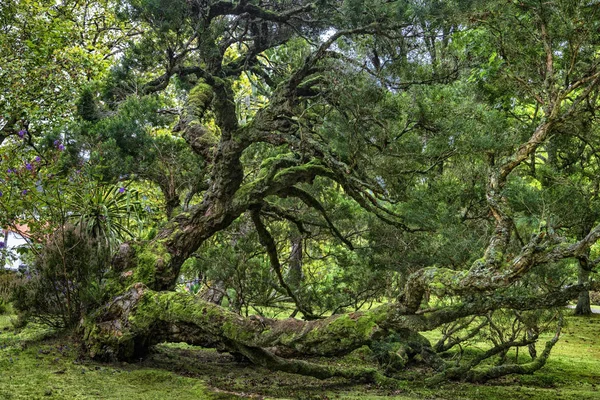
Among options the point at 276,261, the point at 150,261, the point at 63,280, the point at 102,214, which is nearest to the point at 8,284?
the point at 63,280

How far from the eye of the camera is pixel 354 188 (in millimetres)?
4969

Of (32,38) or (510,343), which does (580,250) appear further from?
(32,38)

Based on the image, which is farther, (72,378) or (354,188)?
(354,188)

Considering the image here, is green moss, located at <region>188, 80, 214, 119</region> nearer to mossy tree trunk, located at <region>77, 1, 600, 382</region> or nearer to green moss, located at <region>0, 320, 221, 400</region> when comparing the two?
mossy tree trunk, located at <region>77, 1, 600, 382</region>

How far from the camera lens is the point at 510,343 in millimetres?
4680

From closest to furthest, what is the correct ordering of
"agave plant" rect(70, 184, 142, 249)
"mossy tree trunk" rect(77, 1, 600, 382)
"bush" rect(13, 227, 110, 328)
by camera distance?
"mossy tree trunk" rect(77, 1, 600, 382), "bush" rect(13, 227, 110, 328), "agave plant" rect(70, 184, 142, 249)

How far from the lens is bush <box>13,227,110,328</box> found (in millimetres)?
4492

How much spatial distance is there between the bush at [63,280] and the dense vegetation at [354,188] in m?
0.02

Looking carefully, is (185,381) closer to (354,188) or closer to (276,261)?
(276,261)

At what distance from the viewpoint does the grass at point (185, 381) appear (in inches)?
132

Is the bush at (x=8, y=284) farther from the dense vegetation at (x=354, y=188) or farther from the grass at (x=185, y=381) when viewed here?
the grass at (x=185, y=381)

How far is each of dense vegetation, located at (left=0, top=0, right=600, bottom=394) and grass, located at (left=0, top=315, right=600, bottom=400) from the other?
188mm

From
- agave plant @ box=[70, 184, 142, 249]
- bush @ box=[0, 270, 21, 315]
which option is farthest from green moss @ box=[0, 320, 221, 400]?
agave plant @ box=[70, 184, 142, 249]

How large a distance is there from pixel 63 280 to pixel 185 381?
1.75 m
